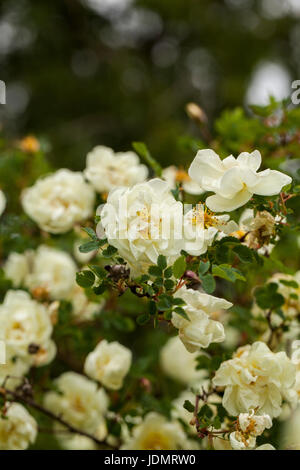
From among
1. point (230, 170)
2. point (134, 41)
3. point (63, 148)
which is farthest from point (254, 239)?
point (134, 41)

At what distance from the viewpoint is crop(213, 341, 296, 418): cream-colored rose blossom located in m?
0.91

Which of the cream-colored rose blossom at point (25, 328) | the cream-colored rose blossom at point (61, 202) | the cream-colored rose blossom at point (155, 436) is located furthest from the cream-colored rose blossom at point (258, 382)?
the cream-colored rose blossom at point (61, 202)

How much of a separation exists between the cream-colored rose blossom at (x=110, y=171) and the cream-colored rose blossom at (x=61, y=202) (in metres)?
0.04

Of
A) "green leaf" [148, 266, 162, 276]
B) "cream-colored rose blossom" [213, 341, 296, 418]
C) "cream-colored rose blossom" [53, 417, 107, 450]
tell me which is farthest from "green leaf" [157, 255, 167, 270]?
"cream-colored rose blossom" [53, 417, 107, 450]

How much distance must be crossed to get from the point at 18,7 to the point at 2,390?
6.92 meters

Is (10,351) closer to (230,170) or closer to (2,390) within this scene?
(2,390)

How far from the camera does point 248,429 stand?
838mm

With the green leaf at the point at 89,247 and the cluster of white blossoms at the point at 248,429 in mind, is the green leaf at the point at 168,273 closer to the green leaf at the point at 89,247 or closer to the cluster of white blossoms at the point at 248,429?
the green leaf at the point at 89,247

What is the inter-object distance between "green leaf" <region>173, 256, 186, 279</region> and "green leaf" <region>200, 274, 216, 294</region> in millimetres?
34

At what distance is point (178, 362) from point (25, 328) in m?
0.75

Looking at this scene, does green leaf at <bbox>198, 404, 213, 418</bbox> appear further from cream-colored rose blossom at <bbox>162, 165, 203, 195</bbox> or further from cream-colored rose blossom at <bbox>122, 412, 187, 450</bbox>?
cream-colored rose blossom at <bbox>162, 165, 203, 195</bbox>

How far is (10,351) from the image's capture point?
1.22 meters

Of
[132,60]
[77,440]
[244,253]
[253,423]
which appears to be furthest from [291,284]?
[132,60]

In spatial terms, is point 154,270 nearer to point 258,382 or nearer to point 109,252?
point 109,252
